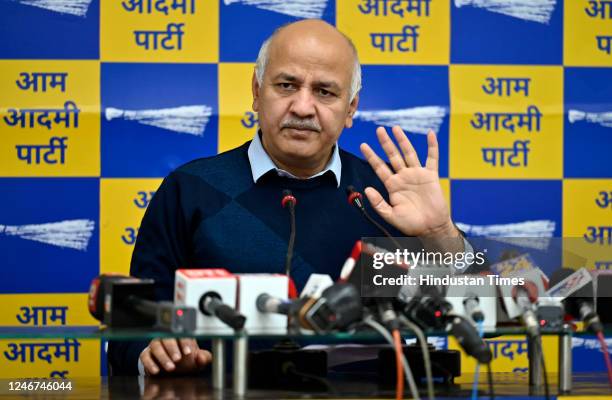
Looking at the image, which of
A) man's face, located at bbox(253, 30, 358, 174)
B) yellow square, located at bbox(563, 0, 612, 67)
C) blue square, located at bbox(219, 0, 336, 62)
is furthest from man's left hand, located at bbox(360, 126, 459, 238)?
yellow square, located at bbox(563, 0, 612, 67)

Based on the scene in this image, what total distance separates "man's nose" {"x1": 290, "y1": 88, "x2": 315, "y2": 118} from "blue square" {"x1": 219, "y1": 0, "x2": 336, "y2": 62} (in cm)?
100

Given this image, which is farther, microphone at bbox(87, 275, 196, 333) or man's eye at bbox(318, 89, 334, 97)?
man's eye at bbox(318, 89, 334, 97)

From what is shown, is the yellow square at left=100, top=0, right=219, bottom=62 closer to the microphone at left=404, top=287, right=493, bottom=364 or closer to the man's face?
the man's face

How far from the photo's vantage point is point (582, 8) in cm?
380

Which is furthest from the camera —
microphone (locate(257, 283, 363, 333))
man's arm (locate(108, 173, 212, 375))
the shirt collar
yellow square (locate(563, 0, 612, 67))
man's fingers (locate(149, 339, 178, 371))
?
yellow square (locate(563, 0, 612, 67))

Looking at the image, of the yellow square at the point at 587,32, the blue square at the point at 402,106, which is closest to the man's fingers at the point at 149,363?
the blue square at the point at 402,106

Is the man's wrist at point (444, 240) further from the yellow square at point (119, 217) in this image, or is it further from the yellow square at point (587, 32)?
the yellow square at point (587, 32)

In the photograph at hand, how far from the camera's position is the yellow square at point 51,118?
141 inches

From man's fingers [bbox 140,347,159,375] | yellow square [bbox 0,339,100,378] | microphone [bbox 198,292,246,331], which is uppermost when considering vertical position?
microphone [bbox 198,292,246,331]

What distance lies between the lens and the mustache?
107 inches

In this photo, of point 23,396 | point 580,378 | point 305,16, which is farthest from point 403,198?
point 305,16

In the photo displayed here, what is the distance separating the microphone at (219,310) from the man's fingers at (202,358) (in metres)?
0.41

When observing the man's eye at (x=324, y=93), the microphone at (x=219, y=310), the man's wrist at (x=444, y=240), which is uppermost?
the man's eye at (x=324, y=93)

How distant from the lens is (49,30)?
3.61 m
